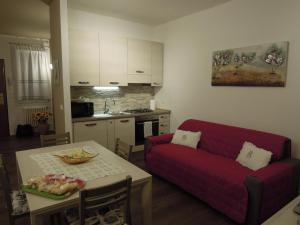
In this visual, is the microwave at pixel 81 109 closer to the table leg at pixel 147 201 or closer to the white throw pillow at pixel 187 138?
the white throw pillow at pixel 187 138

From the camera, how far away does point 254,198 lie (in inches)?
81.0

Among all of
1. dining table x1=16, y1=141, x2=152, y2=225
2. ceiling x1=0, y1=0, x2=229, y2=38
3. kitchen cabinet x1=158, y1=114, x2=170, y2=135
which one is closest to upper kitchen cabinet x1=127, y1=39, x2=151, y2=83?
ceiling x1=0, y1=0, x2=229, y2=38

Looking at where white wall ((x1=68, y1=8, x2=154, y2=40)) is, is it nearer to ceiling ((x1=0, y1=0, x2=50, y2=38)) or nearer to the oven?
ceiling ((x1=0, y1=0, x2=50, y2=38))

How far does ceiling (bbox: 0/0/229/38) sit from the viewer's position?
349 centimetres

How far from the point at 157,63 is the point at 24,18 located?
2.95 meters

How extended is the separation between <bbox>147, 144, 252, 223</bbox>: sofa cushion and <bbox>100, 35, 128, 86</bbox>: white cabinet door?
1618 mm

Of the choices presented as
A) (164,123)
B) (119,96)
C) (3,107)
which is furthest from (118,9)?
(3,107)

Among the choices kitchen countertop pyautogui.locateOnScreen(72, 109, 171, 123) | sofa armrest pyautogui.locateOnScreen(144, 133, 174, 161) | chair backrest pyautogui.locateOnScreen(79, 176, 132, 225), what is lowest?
sofa armrest pyautogui.locateOnScreen(144, 133, 174, 161)

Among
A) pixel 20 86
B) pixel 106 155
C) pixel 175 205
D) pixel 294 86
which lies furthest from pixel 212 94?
pixel 20 86

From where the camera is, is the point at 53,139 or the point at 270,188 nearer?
the point at 270,188

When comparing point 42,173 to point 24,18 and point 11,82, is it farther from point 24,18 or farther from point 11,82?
point 11,82

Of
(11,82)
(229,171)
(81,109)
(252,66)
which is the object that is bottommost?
(229,171)

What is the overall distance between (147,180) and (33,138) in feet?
16.8

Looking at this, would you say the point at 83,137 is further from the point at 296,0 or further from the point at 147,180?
the point at 296,0
